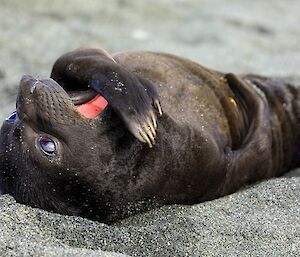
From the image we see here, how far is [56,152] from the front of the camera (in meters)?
3.14

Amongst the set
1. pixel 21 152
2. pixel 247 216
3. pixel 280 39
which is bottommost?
pixel 280 39

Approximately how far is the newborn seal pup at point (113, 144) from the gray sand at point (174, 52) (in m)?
0.09

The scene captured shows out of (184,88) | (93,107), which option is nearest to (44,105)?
(93,107)

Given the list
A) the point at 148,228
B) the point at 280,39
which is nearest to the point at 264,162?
the point at 148,228

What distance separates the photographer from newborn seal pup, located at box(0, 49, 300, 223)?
317 centimetres

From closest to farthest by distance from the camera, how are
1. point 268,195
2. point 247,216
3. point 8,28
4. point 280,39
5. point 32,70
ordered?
1. point 247,216
2. point 268,195
3. point 32,70
4. point 8,28
5. point 280,39

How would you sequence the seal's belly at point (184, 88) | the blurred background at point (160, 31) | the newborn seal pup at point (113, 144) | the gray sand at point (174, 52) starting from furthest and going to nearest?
the blurred background at point (160, 31)
the seal's belly at point (184, 88)
the newborn seal pup at point (113, 144)
the gray sand at point (174, 52)

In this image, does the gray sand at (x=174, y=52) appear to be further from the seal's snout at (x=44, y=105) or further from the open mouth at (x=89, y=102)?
the open mouth at (x=89, y=102)

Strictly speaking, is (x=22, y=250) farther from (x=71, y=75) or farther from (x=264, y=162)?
(x=264, y=162)

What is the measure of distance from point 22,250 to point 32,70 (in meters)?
2.93

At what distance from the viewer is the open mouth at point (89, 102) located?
3400mm

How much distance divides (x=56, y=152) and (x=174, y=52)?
10.5ft

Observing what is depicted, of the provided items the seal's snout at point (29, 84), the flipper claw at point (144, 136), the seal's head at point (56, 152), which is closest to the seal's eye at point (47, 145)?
→ the seal's head at point (56, 152)

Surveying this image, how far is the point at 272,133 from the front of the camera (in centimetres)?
430
